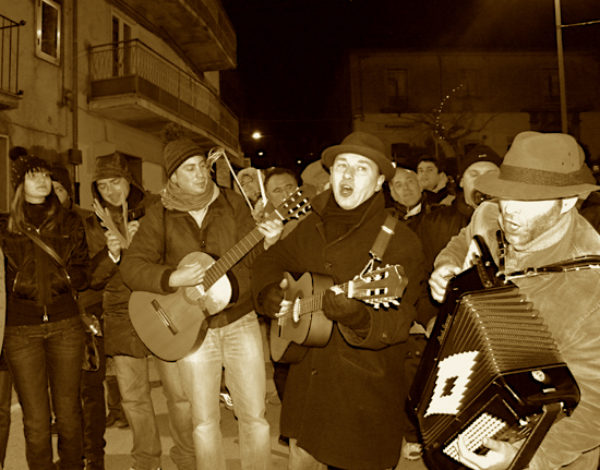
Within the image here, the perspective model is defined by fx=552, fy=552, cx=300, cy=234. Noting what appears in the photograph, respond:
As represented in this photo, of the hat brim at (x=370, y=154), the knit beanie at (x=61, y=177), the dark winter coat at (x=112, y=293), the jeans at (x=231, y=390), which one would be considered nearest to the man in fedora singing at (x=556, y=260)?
the hat brim at (x=370, y=154)

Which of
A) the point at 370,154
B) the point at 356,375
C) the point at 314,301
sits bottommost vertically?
the point at 356,375

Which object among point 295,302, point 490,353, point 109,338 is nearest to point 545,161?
point 490,353

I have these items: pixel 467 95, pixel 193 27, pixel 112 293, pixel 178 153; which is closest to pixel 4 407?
pixel 112 293

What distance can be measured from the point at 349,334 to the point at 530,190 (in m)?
1.14

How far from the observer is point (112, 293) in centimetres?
444

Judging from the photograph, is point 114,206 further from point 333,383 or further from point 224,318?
point 333,383

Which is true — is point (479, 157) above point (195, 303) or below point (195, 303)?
above

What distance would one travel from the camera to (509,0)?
3712 centimetres

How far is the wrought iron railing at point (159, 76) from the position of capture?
49.2 feet

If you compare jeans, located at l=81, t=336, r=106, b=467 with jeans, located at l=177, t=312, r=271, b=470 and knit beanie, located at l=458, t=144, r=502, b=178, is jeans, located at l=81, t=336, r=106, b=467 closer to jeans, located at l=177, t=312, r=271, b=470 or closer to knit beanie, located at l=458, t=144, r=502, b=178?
jeans, located at l=177, t=312, r=271, b=470

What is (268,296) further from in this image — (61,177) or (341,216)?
(61,177)

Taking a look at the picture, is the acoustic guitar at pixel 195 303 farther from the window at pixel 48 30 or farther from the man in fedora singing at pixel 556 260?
the window at pixel 48 30

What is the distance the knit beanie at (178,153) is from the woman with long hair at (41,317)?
37.7 inches

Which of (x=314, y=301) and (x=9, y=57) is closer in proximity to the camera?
(x=314, y=301)
